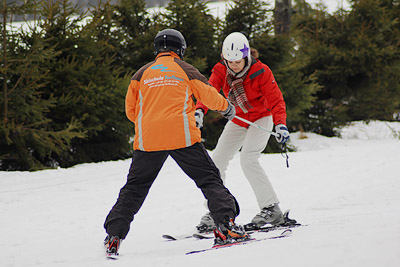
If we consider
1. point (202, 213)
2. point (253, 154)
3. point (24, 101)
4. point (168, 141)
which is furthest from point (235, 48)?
point (24, 101)

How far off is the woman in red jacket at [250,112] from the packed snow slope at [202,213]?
0.50 metres

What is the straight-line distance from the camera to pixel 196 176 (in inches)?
149

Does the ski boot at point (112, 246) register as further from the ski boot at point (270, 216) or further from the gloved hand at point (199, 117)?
the ski boot at point (270, 216)

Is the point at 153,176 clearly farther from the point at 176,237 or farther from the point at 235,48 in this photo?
the point at 235,48

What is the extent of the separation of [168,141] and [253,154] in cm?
122

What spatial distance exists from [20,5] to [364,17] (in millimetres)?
10192

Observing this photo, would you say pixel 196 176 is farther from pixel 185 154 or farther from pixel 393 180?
pixel 393 180

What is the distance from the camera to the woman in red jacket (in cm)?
449

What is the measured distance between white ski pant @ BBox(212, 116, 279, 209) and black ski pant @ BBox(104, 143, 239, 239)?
860mm

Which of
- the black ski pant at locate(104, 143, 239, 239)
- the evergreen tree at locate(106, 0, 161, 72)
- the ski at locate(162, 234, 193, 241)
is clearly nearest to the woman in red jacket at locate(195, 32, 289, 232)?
the ski at locate(162, 234, 193, 241)

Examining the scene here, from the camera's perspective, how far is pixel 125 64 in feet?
33.8

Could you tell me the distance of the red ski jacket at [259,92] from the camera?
4.51 m

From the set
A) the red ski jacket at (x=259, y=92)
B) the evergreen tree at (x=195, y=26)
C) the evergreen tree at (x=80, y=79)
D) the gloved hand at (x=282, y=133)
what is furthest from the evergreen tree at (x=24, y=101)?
the gloved hand at (x=282, y=133)

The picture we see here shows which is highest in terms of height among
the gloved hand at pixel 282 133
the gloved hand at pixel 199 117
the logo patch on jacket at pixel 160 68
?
the logo patch on jacket at pixel 160 68
